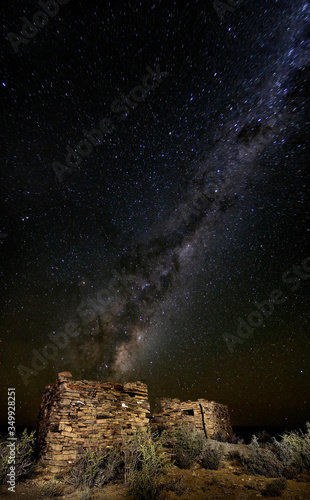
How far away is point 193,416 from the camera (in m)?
12.5

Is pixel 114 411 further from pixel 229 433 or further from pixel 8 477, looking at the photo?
pixel 229 433

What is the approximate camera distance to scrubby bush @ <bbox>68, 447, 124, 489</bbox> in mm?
5227

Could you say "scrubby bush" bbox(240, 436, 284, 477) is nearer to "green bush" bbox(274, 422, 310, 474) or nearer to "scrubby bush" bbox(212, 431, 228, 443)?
"green bush" bbox(274, 422, 310, 474)

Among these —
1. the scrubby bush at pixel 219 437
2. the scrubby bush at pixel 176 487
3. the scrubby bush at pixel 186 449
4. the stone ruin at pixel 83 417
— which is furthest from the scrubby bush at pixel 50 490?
the scrubby bush at pixel 219 437

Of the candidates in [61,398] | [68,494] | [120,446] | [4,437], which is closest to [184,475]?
[120,446]

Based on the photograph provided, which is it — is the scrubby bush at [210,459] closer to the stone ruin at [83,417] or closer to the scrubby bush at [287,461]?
the scrubby bush at [287,461]

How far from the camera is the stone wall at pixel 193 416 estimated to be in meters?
12.2

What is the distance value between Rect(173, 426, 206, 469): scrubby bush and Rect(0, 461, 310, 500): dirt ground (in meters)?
0.66

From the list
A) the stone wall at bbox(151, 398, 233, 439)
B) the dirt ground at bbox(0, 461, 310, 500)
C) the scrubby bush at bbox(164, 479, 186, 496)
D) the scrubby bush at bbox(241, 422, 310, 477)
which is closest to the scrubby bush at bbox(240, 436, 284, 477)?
the scrubby bush at bbox(241, 422, 310, 477)

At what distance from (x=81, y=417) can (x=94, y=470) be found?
5.64 ft

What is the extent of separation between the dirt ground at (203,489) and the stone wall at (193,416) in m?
6.81

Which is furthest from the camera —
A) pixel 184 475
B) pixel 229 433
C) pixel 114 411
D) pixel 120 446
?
pixel 229 433

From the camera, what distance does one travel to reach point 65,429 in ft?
21.0

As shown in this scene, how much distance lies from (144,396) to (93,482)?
10.8ft
